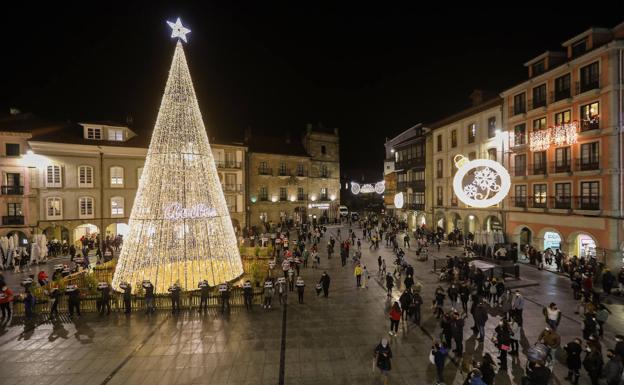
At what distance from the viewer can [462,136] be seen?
35562 millimetres

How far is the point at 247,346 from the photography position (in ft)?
38.9

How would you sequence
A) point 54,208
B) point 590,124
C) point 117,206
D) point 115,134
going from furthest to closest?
point 115,134, point 117,206, point 54,208, point 590,124

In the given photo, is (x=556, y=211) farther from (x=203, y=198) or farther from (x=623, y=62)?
(x=203, y=198)

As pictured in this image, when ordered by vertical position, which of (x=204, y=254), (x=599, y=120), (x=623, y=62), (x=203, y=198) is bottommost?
(x=204, y=254)

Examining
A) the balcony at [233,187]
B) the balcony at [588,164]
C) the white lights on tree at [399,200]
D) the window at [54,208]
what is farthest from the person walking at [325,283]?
the white lights on tree at [399,200]

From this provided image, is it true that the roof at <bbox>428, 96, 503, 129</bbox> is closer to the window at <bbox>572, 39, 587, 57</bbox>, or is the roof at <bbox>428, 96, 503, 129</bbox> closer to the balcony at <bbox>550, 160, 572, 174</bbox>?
the window at <bbox>572, 39, 587, 57</bbox>

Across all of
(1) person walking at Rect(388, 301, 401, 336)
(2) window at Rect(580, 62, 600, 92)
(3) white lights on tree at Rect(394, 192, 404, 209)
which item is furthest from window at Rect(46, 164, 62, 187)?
(2) window at Rect(580, 62, 600, 92)

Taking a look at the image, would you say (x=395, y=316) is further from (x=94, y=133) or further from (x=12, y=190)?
(x=12, y=190)

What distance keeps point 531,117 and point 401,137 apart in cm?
3474

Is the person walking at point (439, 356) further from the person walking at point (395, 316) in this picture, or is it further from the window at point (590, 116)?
the window at point (590, 116)

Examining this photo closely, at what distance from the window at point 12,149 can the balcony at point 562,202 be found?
148 feet

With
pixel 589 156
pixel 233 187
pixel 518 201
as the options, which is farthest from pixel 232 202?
pixel 589 156

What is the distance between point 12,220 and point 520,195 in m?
45.0

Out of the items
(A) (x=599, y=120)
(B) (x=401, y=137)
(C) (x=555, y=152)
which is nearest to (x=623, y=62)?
(A) (x=599, y=120)
